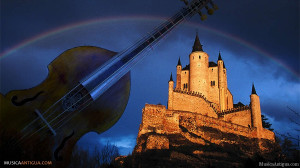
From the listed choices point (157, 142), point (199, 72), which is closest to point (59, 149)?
point (157, 142)

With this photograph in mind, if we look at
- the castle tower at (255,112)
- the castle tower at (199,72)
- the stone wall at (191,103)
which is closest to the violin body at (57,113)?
the stone wall at (191,103)

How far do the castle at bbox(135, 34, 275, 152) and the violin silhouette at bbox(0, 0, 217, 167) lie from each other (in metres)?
26.6

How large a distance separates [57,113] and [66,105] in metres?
0.31

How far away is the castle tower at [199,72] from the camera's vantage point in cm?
5404

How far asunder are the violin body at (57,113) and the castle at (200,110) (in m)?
26.6

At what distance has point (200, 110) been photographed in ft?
157

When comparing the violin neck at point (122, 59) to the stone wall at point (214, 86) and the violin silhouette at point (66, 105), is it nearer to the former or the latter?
the violin silhouette at point (66, 105)

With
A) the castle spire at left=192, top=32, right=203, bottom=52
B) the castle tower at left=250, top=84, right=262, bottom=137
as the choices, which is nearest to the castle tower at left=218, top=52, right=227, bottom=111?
the castle spire at left=192, top=32, right=203, bottom=52

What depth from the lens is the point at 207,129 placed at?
41969 mm

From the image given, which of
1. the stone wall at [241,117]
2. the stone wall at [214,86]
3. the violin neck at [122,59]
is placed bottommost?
the violin neck at [122,59]

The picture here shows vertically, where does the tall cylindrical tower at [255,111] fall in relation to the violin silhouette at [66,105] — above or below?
above

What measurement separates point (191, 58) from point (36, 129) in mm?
52714

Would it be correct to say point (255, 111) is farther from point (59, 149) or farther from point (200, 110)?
point (59, 149)

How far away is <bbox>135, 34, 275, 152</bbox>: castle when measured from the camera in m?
37.8
